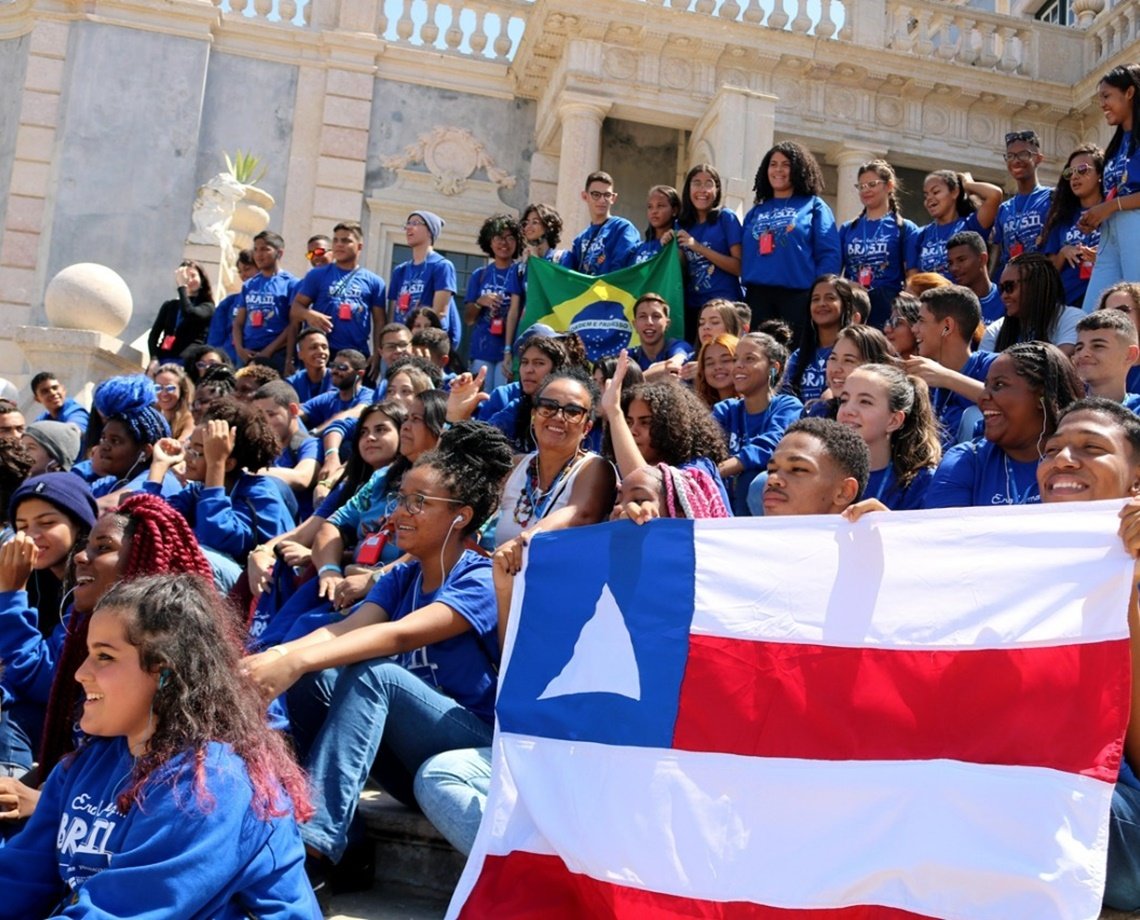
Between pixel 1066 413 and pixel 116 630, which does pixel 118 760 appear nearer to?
pixel 116 630

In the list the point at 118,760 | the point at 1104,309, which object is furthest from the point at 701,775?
the point at 1104,309

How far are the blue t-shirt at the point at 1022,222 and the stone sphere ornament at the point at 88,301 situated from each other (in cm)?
754

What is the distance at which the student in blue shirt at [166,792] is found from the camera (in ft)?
9.25

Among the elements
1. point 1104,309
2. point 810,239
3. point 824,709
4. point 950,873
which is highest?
point 810,239

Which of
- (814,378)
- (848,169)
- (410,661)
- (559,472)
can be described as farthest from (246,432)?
(848,169)

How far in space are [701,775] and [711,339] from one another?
4.21 meters

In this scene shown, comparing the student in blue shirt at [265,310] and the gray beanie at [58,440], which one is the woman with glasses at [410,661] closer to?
the gray beanie at [58,440]

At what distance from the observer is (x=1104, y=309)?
5.79 m

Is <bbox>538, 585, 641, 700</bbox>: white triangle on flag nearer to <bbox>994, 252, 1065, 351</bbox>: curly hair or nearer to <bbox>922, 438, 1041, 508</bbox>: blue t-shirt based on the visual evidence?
<bbox>922, 438, 1041, 508</bbox>: blue t-shirt

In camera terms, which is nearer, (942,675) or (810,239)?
(942,675)

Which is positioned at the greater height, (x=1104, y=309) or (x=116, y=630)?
(x=1104, y=309)

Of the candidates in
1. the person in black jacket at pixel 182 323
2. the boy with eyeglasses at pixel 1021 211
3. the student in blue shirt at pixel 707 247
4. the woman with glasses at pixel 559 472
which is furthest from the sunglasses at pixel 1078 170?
the person in black jacket at pixel 182 323

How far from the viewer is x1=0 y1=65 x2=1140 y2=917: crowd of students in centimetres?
311

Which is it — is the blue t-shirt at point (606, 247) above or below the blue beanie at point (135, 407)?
above
